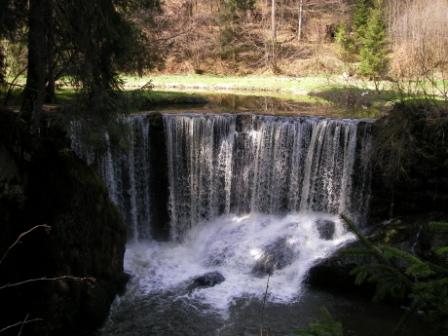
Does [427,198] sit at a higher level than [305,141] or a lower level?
lower

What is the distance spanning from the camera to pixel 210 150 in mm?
12398

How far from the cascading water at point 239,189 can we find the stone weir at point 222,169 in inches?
1.0

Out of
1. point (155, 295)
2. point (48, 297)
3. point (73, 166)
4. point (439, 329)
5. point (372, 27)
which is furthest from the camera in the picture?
point (372, 27)

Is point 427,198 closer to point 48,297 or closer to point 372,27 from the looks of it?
point 48,297

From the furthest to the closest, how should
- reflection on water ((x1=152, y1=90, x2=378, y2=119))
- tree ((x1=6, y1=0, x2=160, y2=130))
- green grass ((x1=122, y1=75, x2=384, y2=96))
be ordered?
green grass ((x1=122, y1=75, x2=384, y2=96)) < reflection on water ((x1=152, y1=90, x2=378, y2=119)) < tree ((x1=6, y1=0, x2=160, y2=130))

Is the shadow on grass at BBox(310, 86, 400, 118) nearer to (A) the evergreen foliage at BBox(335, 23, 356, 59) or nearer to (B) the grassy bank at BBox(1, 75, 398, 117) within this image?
(B) the grassy bank at BBox(1, 75, 398, 117)

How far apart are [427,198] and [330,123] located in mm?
2801

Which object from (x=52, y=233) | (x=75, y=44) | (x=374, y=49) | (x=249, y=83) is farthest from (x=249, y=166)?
(x=374, y=49)

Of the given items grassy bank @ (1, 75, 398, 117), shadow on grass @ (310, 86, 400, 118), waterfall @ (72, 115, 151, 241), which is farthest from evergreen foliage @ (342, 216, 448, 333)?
shadow on grass @ (310, 86, 400, 118)

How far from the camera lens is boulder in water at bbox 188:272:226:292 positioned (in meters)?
9.70

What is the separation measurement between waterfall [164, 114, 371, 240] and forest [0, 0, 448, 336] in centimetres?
4

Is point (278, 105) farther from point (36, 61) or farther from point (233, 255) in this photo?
point (36, 61)

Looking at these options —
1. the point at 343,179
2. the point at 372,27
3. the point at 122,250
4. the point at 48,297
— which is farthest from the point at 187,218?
the point at 372,27

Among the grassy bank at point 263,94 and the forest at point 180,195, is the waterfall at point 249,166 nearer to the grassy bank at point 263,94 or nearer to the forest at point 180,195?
the forest at point 180,195
